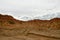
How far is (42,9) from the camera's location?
5.31 ft

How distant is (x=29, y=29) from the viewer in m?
1.58

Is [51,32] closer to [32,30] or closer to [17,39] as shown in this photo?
[32,30]

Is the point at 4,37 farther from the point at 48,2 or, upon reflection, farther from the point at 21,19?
the point at 48,2

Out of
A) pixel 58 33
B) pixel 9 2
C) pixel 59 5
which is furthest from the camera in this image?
pixel 9 2

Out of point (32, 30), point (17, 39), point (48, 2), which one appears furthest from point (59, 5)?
point (17, 39)

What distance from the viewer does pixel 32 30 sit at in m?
1.57

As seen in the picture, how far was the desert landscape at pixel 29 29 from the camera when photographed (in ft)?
4.99

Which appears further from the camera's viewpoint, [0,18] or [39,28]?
[0,18]

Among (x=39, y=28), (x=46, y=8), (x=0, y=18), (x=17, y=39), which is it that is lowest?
(x=17, y=39)

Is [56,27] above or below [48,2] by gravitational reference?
below

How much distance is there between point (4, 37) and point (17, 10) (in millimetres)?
338

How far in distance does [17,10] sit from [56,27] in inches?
18.9

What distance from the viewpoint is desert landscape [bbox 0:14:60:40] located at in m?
1.52

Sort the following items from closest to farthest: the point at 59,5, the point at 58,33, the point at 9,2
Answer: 1. the point at 58,33
2. the point at 59,5
3. the point at 9,2
